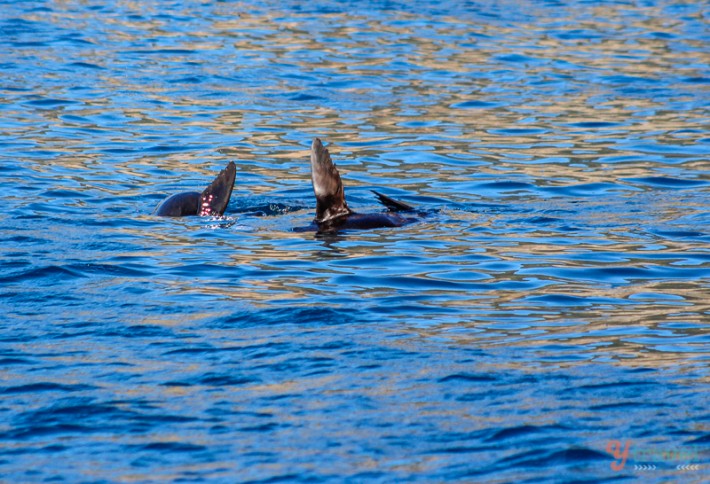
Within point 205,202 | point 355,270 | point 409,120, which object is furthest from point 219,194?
point 409,120

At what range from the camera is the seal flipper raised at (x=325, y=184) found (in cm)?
895

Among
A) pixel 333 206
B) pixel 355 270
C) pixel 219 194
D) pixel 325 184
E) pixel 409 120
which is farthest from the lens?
pixel 409 120

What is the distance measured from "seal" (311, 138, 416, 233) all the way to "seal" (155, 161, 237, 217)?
2.67 ft

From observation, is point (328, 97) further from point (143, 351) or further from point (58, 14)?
point (143, 351)

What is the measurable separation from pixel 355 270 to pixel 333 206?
1387 millimetres

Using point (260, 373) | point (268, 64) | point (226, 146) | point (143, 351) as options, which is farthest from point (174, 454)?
point (268, 64)

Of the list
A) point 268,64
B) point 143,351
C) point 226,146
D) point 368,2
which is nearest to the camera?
point 143,351

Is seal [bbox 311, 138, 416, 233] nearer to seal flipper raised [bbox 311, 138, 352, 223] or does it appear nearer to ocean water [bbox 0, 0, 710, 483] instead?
seal flipper raised [bbox 311, 138, 352, 223]

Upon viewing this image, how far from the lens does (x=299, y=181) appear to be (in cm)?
1147

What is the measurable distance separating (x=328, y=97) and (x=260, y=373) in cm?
1027

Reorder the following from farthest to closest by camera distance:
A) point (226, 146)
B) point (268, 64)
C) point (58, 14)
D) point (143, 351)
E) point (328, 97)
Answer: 1. point (58, 14)
2. point (268, 64)
3. point (328, 97)
4. point (226, 146)
5. point (143, 351)

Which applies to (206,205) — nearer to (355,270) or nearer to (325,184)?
(325,184)

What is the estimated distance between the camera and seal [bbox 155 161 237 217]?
948 cm

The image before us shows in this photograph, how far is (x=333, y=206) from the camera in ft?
30.1
